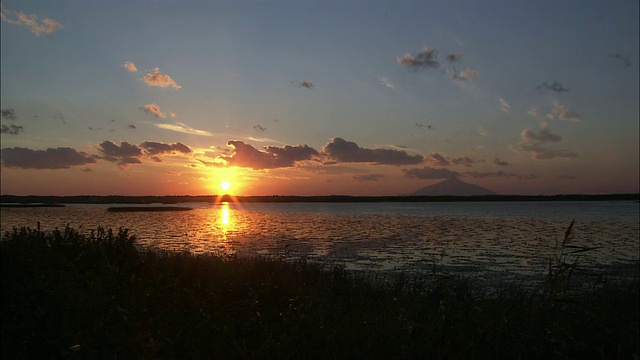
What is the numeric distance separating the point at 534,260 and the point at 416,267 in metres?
→ 8.49

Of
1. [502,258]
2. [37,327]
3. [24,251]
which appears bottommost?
[502,258]

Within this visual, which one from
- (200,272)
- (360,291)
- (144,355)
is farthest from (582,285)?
(144,355)

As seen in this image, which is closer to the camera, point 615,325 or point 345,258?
point 615,325

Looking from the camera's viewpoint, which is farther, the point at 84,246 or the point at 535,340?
the point at 84,246

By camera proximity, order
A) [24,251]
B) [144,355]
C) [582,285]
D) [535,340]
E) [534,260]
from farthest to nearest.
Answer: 1. [534,260]
2. [582,285]
3. [24,251]
4. [535,340]
5. [144,355]

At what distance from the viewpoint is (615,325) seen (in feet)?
34.2

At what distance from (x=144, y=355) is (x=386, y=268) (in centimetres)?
1952

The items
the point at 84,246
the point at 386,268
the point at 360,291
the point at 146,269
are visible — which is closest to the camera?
the point at 146,269

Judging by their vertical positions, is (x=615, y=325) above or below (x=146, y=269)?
below

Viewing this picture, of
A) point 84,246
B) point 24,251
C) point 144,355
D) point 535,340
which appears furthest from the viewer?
point 84,246

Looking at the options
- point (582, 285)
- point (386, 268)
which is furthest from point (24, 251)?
point (582, 285)

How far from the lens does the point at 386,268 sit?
25.5 m

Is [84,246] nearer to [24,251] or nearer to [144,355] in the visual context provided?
[24,251]

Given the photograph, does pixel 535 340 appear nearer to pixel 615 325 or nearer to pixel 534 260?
pixel 615 325
